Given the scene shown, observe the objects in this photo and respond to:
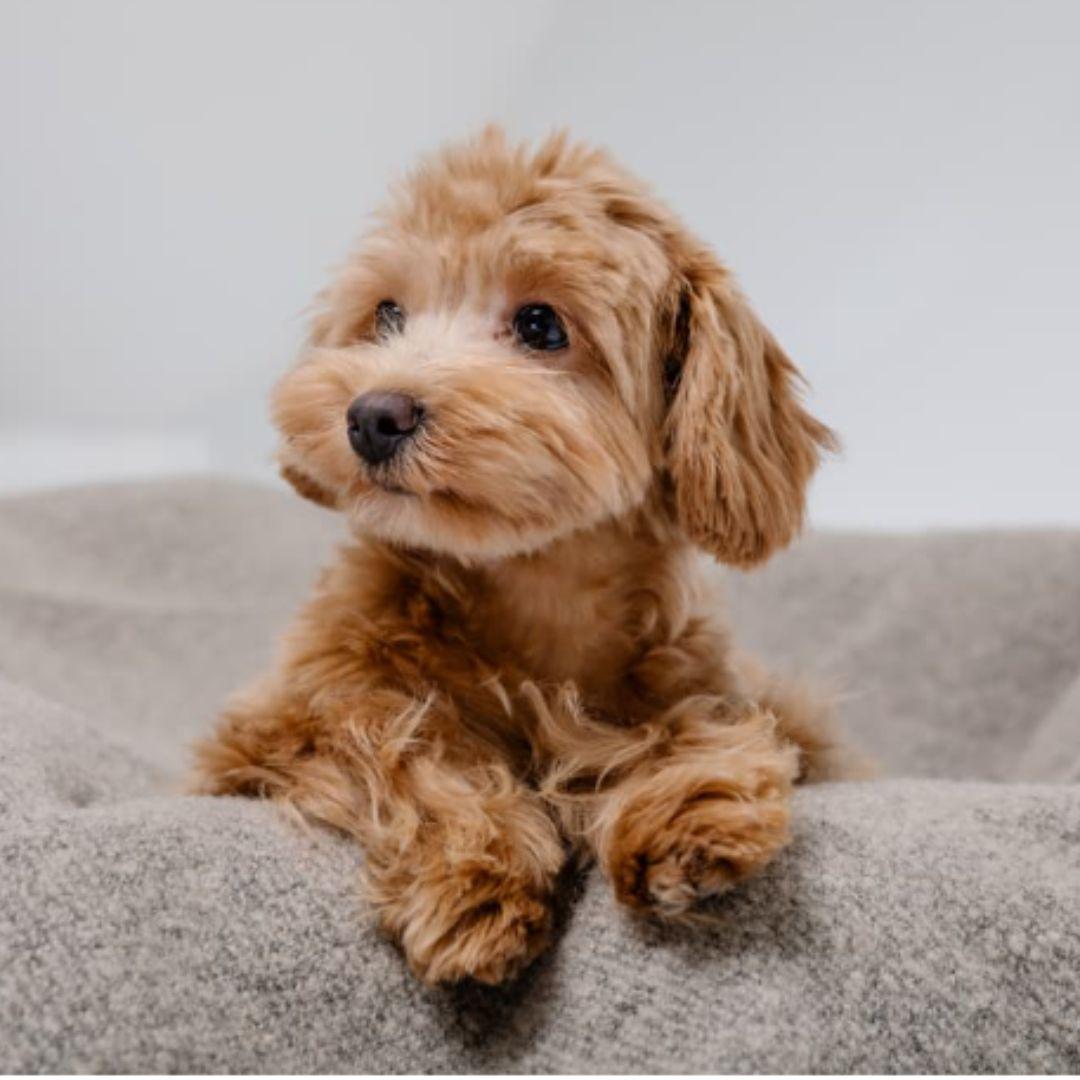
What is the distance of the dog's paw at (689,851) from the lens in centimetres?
135

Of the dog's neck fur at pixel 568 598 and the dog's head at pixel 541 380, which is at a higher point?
the dog's head at pixel 541 380

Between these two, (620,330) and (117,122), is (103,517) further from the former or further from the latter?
(620,330)

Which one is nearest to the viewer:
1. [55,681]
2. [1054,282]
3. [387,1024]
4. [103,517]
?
[387,1024]

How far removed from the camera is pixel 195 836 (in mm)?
1409

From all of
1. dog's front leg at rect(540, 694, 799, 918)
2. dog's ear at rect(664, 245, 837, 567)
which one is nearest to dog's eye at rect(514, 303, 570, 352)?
dog's ear at rect(664, 245, 837, 567)

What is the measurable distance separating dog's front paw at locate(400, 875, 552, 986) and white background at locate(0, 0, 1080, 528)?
1971mm

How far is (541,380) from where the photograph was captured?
1.61m

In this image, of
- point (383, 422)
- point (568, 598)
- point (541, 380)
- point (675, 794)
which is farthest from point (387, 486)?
point (675, 794)

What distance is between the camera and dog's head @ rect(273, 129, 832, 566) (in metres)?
1.51

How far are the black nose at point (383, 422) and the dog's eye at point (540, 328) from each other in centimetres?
25

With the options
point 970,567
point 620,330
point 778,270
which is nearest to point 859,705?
point 970,567

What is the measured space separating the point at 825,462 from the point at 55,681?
5.62ft

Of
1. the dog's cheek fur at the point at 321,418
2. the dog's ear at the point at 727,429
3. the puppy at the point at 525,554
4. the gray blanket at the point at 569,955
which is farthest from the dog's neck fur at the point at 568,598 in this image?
the gray blanket at the point at 569,955

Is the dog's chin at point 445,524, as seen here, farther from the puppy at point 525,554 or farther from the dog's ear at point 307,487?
the dog's ear at point 307,487
